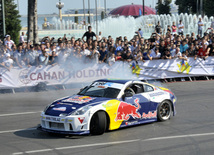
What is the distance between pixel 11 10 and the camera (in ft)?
143

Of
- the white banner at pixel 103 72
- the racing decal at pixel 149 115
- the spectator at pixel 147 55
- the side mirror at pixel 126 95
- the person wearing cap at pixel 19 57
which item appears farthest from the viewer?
the spectator at pixel 147 55

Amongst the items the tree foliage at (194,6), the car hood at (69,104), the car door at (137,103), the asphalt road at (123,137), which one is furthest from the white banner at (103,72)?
the tree foliage at (194,6)

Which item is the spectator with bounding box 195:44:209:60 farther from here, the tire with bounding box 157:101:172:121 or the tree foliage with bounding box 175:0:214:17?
the tree foliage with bounding box 175:0:214:17

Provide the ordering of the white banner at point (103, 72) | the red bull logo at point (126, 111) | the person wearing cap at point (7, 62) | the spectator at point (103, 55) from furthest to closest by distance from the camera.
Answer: the spectator at point (103, 55)
the white banner at point (103, 72)
the person wearing cap at point (7, 62)
the red bull logo at point (126, 111)

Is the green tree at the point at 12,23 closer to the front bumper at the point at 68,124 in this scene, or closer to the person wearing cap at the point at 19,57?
the person wearing cap at the point at 19,57

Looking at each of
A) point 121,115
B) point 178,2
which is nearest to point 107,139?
point 121,115

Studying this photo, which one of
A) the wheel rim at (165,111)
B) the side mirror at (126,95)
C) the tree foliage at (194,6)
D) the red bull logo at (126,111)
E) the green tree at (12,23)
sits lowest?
the wheel rim at (165,111)

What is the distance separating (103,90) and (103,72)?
791cm

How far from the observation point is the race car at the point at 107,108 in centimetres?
922

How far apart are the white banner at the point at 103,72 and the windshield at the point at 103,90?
22.3 ft

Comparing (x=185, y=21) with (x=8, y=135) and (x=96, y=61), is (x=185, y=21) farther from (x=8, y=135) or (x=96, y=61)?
(x=8, y=135)

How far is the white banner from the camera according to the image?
17094 mm

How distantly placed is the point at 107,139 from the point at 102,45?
10.5m

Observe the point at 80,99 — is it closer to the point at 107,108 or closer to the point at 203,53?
→ the point at 107,108
